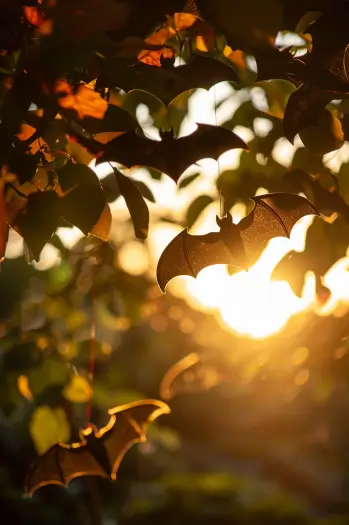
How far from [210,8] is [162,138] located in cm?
21

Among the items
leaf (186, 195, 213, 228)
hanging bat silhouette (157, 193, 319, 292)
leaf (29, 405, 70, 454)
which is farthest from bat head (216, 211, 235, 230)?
leaf (29, 405, 70, 454)

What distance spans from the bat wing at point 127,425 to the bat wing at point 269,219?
0.63 metres

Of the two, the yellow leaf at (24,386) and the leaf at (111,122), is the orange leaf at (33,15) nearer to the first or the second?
the leaf at (111,122)

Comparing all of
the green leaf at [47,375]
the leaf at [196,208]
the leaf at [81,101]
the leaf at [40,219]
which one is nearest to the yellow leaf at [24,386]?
the green leaf at [47,375]

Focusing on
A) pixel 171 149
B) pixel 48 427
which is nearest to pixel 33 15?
pixel 171 149

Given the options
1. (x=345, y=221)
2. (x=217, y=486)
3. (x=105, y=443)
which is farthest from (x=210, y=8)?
(x=217, y=486)

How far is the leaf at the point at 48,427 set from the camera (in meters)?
2.46

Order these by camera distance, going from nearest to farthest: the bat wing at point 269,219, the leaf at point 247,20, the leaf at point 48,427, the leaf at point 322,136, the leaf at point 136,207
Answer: the leaf at point 247,20 → the leaf at point 136,207 → the leaf at point 322,136 → the bat wing at point 269,219 → the leaf at point 48,427

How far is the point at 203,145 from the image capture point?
121cm

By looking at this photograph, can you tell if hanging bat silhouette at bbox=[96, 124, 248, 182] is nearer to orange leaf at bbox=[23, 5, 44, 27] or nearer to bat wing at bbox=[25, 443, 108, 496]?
orange leaf at bbox=[23, 5, 44, 27]

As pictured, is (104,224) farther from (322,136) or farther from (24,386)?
(24,386)

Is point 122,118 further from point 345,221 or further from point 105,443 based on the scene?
point 105,443

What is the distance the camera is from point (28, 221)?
119 centimetres

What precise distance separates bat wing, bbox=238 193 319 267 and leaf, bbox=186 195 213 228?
2.61 ft
